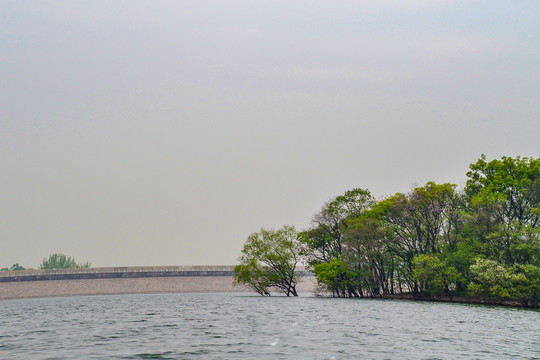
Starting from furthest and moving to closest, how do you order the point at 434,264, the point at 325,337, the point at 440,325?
the point at 434,264 < the point at 440,325 < the point at 325,337

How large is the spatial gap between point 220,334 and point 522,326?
22766 mm

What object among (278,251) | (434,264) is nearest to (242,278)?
(278,251)

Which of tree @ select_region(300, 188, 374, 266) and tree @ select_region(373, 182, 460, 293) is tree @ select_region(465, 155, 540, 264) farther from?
tree @ select_region(300, 188, 374, 266)

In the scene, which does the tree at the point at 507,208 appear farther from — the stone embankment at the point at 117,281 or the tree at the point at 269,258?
the stone embankment at the point at 117,281

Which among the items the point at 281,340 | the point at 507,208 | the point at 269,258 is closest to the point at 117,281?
the point at 269,258

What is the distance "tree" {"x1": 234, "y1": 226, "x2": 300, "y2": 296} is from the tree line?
0.21 metres

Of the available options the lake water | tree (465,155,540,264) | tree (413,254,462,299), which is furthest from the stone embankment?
the lake water

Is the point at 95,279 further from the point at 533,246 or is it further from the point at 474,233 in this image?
the point at 533,246

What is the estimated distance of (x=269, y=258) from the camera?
346 feet

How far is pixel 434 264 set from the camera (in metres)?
75.1

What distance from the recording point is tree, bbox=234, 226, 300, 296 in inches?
4173

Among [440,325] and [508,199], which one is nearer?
[440,325]

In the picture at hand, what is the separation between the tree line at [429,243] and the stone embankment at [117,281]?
113 ft

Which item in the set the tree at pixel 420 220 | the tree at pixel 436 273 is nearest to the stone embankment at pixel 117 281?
the tree at pixel 420 220
